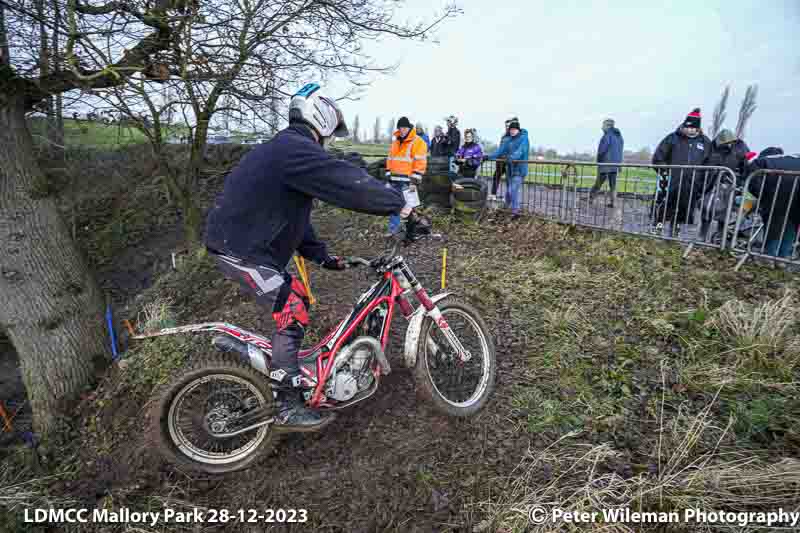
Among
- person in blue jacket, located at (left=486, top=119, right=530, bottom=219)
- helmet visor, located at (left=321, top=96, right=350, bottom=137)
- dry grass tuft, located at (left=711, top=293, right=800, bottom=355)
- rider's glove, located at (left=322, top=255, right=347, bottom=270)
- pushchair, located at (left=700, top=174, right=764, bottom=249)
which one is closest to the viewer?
helmet visor, located at (left=321, top=96, right=350, bottom=137)

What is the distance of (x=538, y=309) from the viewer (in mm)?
4355

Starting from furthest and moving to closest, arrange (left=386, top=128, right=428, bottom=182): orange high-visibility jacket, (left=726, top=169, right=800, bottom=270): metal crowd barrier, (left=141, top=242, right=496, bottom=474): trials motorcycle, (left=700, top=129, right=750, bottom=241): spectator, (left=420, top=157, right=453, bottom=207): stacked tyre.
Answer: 1. (left=420, top=157, right=453, bottom=207): stacked tyre
2. (left=386, top=128, right=428, bottom=182): orange high-visibility jacket
3. (left=700, top=129, right=750, bottom=241): spectator
4. (left=726, top=169, right=800, bottom=270): metal crowd barrier
5. (left=141, top=242, right=496, bottom=474): trials motorcycle

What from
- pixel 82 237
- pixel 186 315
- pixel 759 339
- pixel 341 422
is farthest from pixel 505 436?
pixel 82 237

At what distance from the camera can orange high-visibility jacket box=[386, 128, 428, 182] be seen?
7.07 meters

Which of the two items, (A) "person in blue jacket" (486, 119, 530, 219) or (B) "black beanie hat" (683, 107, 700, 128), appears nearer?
(B) "black beanie hat" (683, 107, 700, 128)

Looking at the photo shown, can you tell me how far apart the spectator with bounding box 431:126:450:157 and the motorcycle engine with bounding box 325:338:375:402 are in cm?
827

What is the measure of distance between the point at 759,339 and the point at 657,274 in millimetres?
1646

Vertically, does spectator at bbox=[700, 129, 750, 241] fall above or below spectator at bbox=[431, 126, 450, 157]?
below

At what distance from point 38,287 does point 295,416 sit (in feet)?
11.8

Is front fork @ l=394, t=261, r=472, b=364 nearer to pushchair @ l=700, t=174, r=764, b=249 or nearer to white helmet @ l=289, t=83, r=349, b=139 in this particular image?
white helmet @ l=289, t=83, r=349, b=139

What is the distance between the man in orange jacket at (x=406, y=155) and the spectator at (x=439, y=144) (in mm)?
2952

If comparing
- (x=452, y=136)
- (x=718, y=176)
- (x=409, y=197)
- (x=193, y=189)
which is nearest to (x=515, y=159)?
(x=452, y=136)

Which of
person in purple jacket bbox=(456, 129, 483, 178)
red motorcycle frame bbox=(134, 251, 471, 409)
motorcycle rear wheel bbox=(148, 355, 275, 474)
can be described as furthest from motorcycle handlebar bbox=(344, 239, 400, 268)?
person in purple jacket bbox=(456, 129, 483, 178)

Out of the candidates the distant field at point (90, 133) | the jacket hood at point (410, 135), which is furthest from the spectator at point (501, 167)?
the distant field at point (90, 133)
